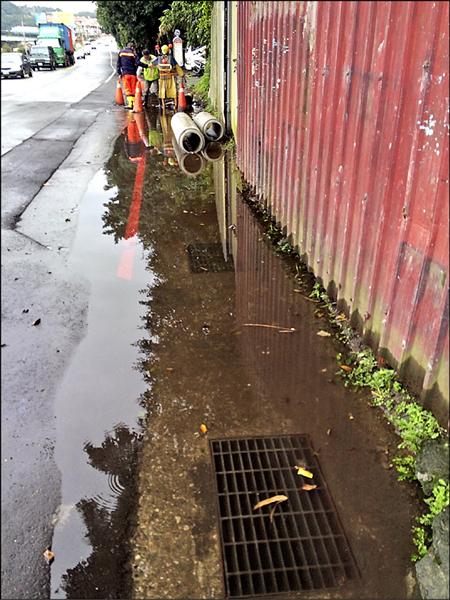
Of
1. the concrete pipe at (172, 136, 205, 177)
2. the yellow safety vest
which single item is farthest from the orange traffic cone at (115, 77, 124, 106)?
the concrete pipe at (172, 136, 205, 177)

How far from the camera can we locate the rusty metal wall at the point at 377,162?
9.92 ft

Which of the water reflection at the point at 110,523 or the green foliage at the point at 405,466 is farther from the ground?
the water reflection at the point at 110,523

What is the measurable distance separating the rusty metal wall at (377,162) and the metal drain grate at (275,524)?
3.29ft

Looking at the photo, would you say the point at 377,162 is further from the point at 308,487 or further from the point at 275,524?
the point at 275,524

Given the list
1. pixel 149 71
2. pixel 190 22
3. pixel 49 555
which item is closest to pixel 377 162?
pixel 49 555

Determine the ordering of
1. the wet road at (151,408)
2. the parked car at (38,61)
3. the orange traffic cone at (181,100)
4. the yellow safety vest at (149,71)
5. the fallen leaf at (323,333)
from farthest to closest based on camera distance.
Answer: the yellow safety vest at (149,71) → the orange traffic cone at (181,100) → the fallen leaf at (323,333) → the wet road at (151,408) → the parked car at (38,61)

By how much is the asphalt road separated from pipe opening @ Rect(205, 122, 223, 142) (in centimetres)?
759

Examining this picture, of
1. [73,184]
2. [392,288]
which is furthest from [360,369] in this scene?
[73,184]

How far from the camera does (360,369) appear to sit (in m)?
4.01

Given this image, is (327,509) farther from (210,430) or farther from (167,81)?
(167,81)

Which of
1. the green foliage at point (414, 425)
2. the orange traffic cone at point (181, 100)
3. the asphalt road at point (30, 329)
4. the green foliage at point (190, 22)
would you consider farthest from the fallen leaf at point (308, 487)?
the orange traffic cone at point (181, 100)

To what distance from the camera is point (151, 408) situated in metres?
3.68

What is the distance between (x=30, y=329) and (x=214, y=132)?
37.7ft

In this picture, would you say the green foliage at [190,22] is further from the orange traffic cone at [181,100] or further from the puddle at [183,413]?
the puddle at [183,413]
